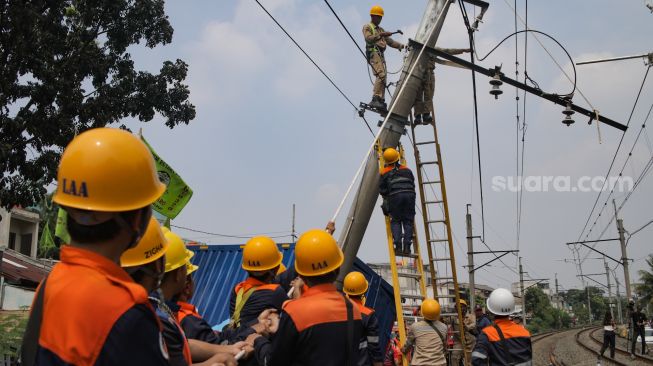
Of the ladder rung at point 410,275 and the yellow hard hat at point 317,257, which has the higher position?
the yellow hard hat at point 317,257

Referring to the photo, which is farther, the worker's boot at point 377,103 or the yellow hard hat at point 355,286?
the worker's boot at point 377,103

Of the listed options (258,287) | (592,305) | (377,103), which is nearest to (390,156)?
(377,103)

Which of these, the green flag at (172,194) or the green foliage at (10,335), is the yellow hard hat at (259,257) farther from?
the green foliage at (10,335)

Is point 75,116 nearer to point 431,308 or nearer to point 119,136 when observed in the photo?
point 431,308

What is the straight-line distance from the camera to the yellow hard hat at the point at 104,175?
173 cm

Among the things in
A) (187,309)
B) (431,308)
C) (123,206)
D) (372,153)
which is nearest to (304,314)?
(187,309)

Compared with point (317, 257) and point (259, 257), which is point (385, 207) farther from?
point (317, 257)

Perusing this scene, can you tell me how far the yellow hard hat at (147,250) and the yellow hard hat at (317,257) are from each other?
1285 mm

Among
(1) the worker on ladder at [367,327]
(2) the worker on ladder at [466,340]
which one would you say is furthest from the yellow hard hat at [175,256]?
(2) the worker on ladder at [466,340]

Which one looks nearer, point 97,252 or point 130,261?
point 97,252

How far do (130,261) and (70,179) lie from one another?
788mm

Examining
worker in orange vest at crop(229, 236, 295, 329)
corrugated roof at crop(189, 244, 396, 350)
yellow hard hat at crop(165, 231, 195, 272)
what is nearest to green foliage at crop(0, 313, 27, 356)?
corrugated roof at crop(189, 244, 396, 350)

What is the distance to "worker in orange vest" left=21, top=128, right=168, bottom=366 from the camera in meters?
1.51

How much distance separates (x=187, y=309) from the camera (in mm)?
3736
